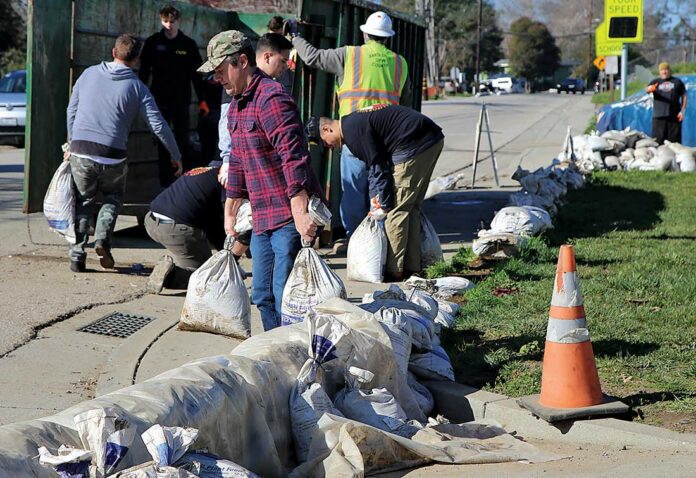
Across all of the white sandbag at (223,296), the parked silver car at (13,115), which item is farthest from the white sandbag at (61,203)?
the parked silver car at (13,115)

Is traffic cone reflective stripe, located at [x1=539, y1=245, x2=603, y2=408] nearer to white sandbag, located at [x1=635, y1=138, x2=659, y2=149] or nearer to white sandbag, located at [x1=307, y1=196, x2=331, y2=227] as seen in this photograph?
white sandbag, located at [x1=307, y1=196, x2=331, y2=227]

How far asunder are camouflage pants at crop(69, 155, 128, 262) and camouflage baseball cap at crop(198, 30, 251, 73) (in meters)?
3.24

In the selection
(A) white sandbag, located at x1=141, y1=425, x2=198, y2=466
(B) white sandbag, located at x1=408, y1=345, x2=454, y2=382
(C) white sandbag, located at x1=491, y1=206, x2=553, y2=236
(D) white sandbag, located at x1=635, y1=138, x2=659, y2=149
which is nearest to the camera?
(A) white sandbag, located at x1=141, y1=425, x2=198, y2=466

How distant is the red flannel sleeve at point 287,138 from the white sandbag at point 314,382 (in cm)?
80

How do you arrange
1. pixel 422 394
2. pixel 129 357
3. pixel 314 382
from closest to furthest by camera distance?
pixel 314 382 < pixel 422 394 < pixel 129 357

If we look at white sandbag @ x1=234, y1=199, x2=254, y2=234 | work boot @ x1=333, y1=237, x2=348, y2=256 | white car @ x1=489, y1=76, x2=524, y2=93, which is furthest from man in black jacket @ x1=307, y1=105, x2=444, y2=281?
white car @ x1=489, y1=76, x2=524, y2=93

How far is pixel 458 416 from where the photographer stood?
5.30 meters

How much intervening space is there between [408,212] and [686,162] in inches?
442

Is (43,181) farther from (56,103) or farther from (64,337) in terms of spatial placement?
(64,337)

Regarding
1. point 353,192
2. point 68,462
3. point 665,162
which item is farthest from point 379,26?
point 665,162

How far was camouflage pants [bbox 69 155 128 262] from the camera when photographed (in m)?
8.38

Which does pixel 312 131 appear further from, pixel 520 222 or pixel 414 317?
pixel 414 317

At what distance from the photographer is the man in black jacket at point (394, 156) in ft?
26.0

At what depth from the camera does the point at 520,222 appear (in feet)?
31.0
